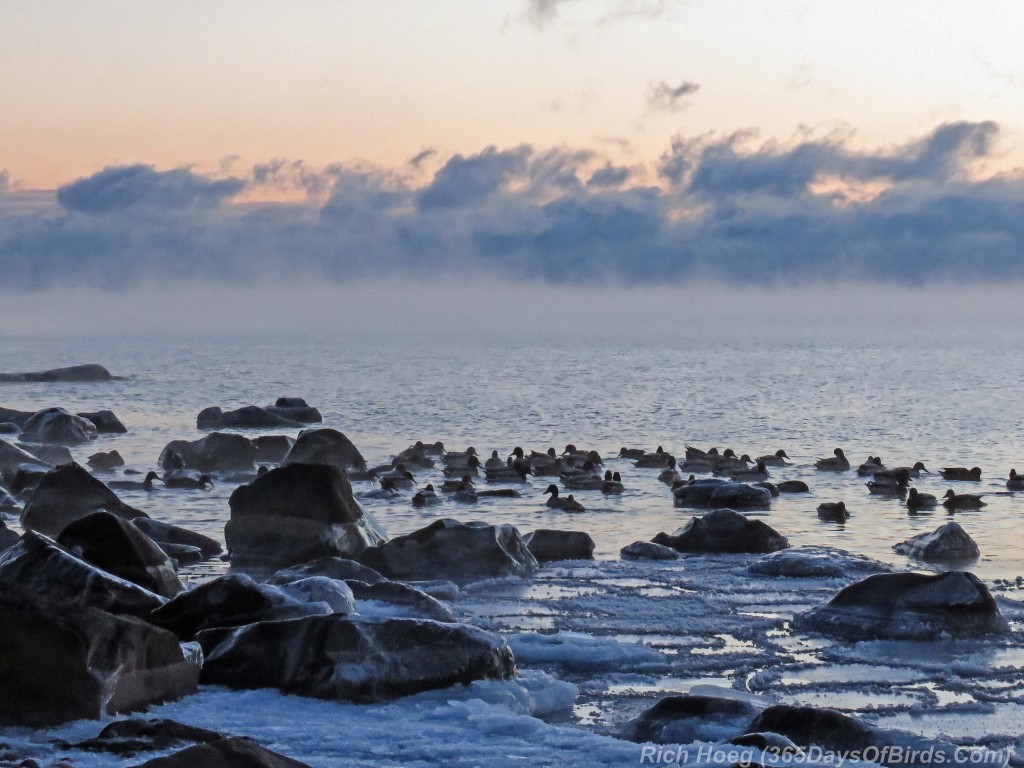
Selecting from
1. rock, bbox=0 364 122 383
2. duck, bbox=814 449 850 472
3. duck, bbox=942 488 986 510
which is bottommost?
rock, bbox=0 364 122 383

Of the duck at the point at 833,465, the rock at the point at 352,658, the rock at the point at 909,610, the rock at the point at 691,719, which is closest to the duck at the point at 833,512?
the duck at the point at 833,465

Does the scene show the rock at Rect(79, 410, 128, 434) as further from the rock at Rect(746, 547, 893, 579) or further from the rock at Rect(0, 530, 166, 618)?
the rock at Rect(0, 530, 166, 618)

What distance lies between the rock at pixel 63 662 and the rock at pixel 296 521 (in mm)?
8290

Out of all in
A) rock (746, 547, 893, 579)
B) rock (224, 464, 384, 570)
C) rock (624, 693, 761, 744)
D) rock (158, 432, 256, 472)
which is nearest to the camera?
rock (624, 693, 761, 744)

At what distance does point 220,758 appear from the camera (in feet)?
27.2

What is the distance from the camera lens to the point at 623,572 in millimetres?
18703

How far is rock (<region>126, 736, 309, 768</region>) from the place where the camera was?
8273mm

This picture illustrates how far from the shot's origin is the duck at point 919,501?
26.7 m

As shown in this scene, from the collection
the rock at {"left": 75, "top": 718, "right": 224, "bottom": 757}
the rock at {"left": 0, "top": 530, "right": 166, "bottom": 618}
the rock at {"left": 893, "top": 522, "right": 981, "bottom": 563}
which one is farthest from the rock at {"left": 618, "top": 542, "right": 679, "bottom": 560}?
the rock at {"left": 75, "top": 718, "right": 224, "bottom": 757}

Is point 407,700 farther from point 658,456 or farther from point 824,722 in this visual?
point 658,456

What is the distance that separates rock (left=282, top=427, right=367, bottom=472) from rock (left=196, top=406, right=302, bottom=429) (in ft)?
55.8

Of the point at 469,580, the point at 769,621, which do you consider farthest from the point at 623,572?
the point at 769,621

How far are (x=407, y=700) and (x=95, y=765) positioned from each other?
113 inches

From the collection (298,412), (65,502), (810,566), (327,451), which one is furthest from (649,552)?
(298,412)
